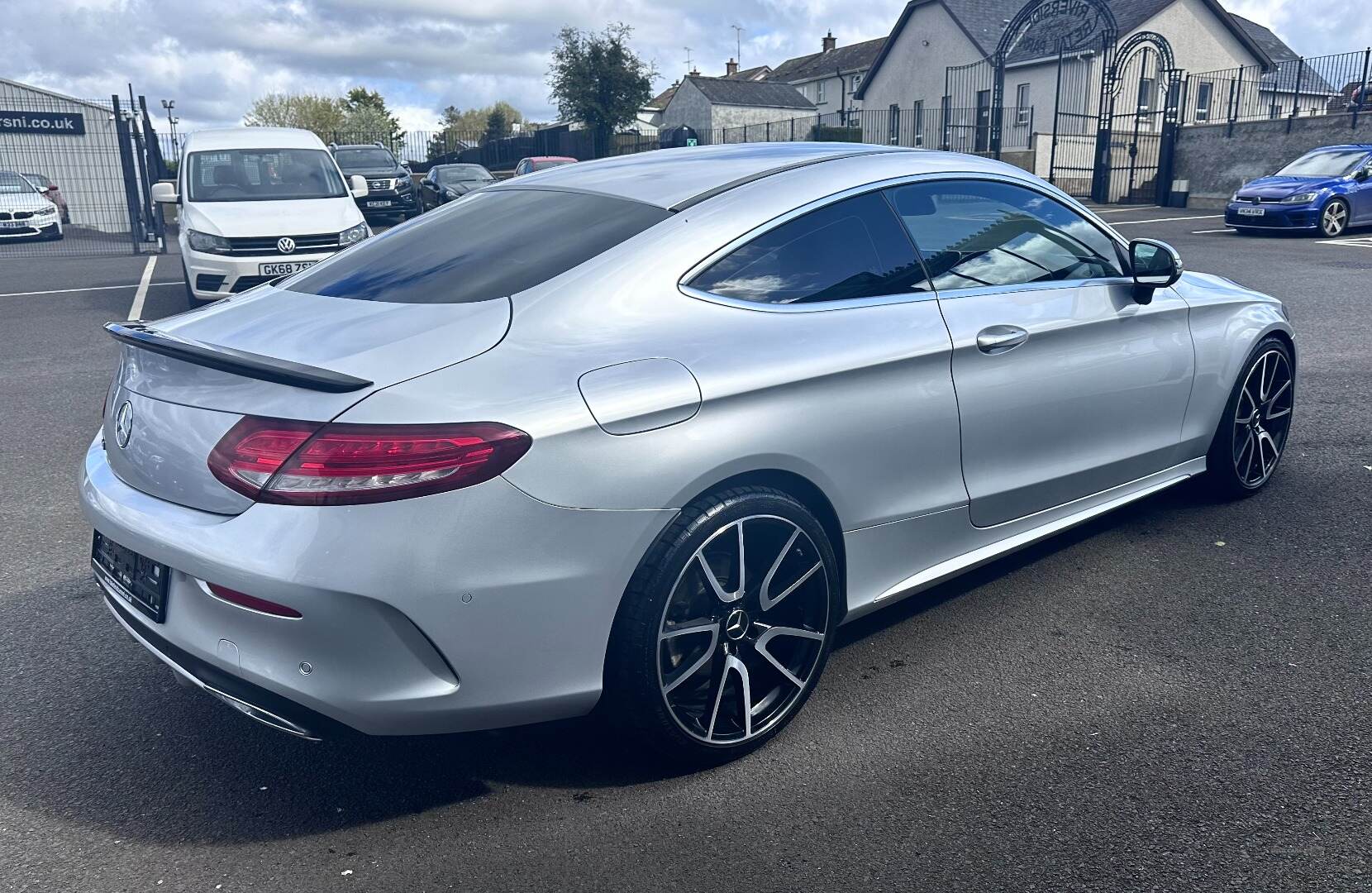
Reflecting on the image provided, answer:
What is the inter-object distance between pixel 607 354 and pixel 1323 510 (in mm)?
3723

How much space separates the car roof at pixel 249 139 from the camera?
470 inches

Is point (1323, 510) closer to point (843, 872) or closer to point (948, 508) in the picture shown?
point (948, 508)

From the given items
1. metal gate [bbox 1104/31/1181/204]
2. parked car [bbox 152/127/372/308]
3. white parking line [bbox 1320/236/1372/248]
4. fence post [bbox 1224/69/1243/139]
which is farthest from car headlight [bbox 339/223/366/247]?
fence post [bbox 1224/69/1243/139]

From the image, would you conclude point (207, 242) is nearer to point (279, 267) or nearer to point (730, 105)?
point (279, 267)

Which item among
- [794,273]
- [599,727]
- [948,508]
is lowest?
[599,727]

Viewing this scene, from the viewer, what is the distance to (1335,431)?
6.02 metres

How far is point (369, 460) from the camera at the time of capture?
7.48 feet

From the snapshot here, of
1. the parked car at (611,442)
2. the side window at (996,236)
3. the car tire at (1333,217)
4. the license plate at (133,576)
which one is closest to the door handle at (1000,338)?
the parked car at (611,442)

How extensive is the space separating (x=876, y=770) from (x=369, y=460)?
1546 mm

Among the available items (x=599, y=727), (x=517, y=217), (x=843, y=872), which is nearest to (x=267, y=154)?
(x=517, y=217)

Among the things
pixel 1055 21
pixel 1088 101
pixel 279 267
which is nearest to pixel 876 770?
pixel 279 267

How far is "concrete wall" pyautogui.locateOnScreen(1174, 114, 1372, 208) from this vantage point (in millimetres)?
25750

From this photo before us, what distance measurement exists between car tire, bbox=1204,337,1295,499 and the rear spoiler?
3771mm

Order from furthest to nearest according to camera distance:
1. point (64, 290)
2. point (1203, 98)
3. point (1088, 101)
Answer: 1. point (1203, 98)
2. point (1088, 101)
3. point (64, 290)
